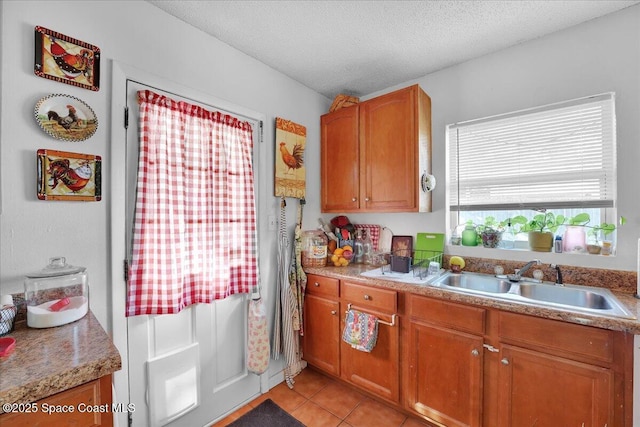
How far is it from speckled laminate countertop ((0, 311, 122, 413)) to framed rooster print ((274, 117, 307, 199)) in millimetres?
1459

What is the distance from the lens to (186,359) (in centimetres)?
167

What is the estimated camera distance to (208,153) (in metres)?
1.75

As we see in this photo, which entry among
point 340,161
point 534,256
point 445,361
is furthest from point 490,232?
point 340,161

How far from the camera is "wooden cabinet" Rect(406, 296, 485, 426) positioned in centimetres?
152

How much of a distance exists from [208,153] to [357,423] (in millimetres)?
2008

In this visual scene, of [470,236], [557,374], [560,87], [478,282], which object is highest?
[560,87]

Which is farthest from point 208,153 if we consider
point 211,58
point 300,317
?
point 300,317

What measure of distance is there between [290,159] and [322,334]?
1459mm

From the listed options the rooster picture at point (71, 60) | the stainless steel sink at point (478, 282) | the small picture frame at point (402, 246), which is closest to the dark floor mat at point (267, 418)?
the stainless steel sink at point (478, 282)

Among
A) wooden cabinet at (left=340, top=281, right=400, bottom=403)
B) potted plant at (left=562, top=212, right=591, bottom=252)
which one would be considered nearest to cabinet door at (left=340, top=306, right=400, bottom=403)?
wooden cabinet at (left=340, top=281, right=400, bottom=403)

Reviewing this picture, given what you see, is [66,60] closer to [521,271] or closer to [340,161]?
[340,161]

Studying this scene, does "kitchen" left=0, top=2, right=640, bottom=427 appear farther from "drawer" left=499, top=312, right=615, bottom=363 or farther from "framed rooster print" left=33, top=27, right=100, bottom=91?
"drawer" left=499, top=312, right=615, bottom=363

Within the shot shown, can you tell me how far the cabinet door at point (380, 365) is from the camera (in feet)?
5.96

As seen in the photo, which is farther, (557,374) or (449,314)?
(449,314)
